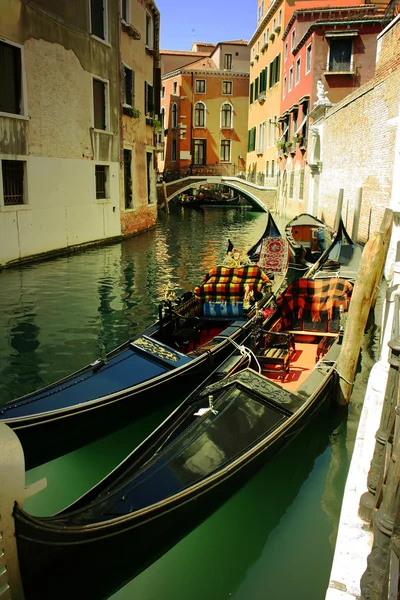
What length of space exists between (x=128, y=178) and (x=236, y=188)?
9917 millimetres

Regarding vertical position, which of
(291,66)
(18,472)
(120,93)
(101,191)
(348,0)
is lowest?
(18,472)

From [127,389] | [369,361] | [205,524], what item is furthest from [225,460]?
[369,361]

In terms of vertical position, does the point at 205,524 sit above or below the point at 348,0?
below

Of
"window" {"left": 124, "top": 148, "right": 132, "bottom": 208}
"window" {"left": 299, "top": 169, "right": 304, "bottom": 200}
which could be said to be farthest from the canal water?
"window" {"left": 299, "top": 169, "right": 304, "bottom": 200}

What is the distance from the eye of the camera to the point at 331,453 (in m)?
3.96

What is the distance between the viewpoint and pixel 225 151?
1187 inches

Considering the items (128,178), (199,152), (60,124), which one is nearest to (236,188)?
(199,152)

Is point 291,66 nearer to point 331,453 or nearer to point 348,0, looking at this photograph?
point 348,0

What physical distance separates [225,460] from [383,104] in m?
7.86

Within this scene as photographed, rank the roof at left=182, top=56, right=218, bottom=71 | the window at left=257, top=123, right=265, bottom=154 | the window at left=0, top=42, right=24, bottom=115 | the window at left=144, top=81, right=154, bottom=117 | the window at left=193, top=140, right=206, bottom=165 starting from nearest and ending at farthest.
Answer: the window at left=0, top=42, right=24, bottom=115 < the window at left=144, top=81, right=154, bottom=117 < the window at left=257, top=123, right=265, bottom=154 < the roof at left=182, top=56, right=218, bottom=71 < the window at left=193, top=140, right=206, bottom=165

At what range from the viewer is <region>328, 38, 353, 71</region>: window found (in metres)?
15.5

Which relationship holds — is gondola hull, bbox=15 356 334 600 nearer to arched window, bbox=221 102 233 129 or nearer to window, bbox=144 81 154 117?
window, bbox=144 81 154 117

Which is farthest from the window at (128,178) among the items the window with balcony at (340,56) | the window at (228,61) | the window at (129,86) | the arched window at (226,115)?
the window at (228,61)

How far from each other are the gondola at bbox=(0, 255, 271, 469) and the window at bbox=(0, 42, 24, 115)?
5530mm
